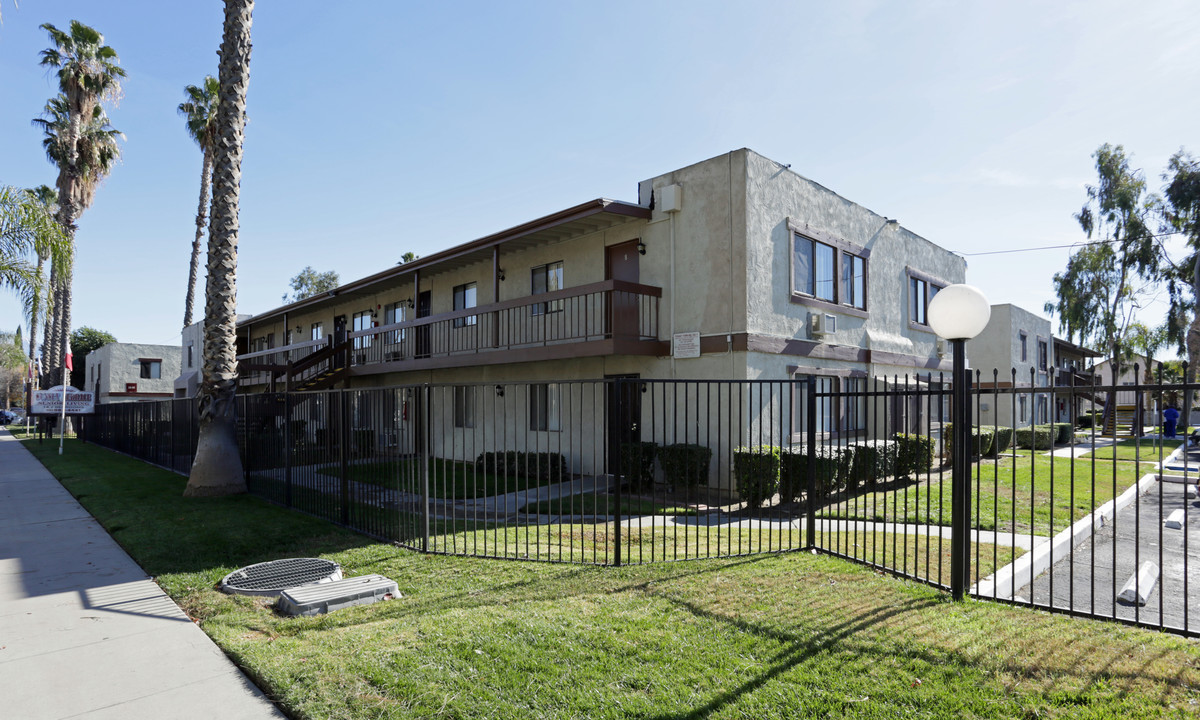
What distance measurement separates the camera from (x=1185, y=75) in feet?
45.3

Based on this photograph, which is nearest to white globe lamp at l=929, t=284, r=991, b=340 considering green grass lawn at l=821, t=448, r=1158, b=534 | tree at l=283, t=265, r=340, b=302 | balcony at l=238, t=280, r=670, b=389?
green grass lawn at l=821, t=448, r=1158, b=534

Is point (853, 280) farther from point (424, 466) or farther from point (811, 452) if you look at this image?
point (424, 466)

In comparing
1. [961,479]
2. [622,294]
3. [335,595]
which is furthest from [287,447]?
[961,479]

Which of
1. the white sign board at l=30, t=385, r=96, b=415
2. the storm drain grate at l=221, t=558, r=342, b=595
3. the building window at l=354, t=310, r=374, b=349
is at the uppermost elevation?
the building window at l=354, t=310, r=374, b=349

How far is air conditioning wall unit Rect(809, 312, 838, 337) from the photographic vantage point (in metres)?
13.9

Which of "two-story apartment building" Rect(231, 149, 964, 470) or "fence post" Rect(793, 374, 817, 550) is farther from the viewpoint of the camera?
"two-story apartment building" Rect(231, 149, 964, 470)

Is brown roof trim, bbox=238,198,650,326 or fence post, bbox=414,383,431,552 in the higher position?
brown roof trim, bbox=238,198,650,326

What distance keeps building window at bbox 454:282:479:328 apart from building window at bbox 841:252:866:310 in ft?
31.9

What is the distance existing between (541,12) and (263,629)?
10.3 m

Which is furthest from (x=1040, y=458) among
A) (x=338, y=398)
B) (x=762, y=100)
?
(x=338, y=398)

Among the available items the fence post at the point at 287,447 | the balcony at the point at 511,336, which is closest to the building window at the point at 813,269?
the balcony at the point at 511,336

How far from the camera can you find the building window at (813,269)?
1380cm

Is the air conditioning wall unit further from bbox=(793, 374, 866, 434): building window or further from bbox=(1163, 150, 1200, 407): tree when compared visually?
bbox=(1163, 150, 1200, 407): tree

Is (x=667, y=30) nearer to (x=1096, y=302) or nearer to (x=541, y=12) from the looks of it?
(x=541, y=12)
